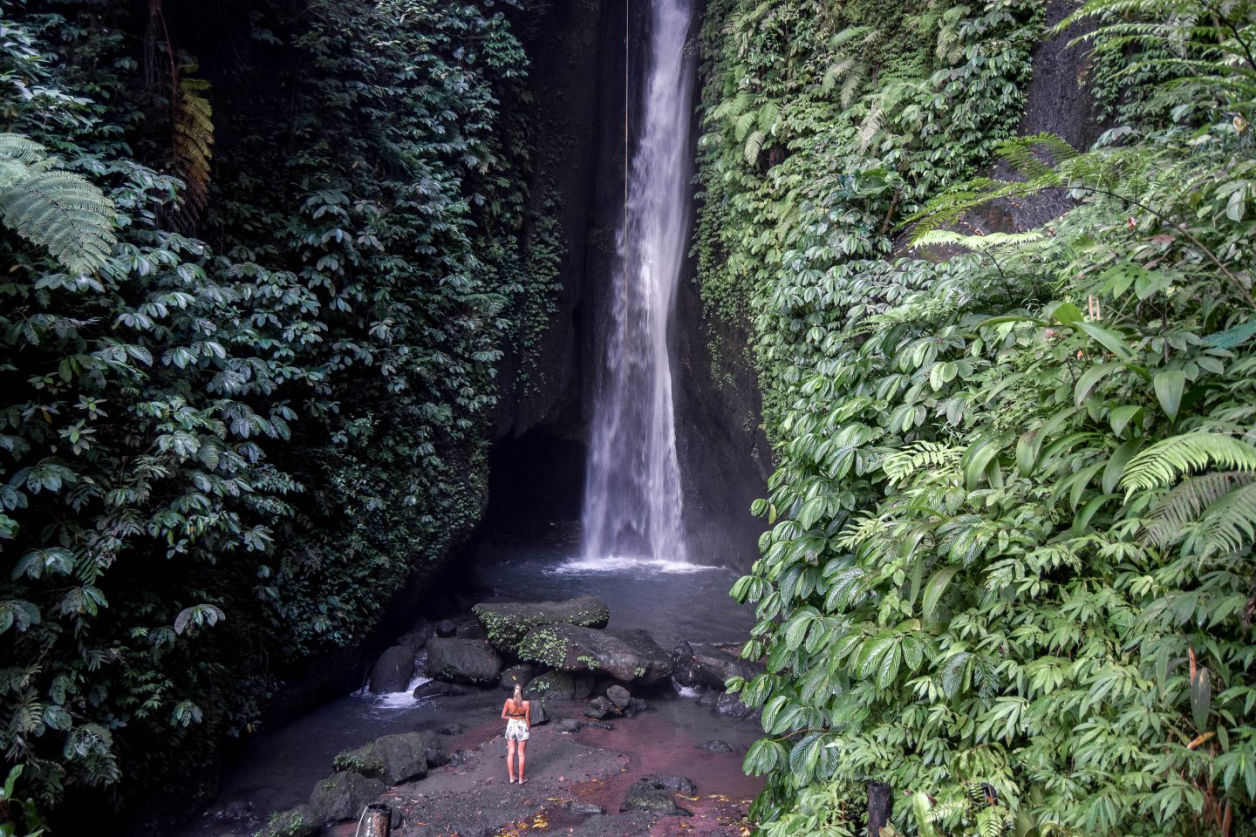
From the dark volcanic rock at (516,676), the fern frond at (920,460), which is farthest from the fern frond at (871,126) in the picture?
the dark volcanic rock at (516,676)

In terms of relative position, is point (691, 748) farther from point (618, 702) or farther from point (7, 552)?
point (7, 552)

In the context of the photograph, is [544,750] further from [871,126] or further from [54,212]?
[871,126]

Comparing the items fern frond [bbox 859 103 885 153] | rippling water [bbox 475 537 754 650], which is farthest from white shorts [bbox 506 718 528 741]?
fern frond [bbox 859 103 885 153]

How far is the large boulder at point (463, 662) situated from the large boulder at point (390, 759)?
1828mm

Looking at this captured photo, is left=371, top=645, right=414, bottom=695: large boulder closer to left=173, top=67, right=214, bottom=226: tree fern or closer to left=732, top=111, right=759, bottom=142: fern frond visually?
left=173, top=67, right=214, bottom=226: tree fern

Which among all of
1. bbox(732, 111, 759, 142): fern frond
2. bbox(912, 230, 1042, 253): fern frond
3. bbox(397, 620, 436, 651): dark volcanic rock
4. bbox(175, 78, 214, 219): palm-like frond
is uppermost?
bbox(732, 111, 759, 142): fern frond

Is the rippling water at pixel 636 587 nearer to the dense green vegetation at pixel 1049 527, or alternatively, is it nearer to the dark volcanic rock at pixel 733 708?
the dark volcanic rock at pixel 733 708

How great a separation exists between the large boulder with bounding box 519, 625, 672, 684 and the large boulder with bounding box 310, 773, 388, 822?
2503 millimetres

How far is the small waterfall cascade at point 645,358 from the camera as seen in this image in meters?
13.9

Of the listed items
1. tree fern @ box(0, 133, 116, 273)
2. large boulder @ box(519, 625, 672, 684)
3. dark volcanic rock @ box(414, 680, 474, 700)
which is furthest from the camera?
Result: dark volcanic rock @ box(414, 680, 474, 700)

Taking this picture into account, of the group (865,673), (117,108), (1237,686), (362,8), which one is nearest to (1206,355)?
(1237,686)

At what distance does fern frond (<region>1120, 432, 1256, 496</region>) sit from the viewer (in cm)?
219

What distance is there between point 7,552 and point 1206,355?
692 centimetres

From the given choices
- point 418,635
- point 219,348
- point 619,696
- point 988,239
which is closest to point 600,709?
point 619,696
